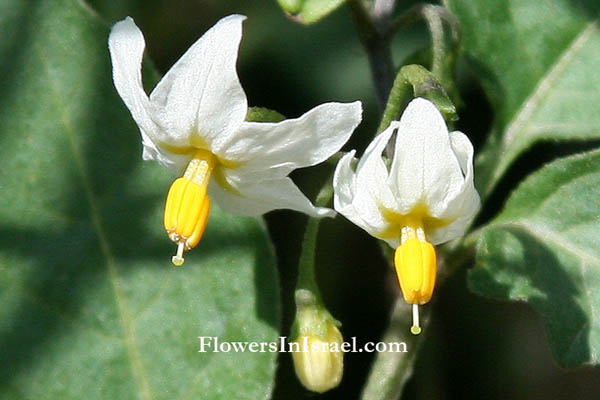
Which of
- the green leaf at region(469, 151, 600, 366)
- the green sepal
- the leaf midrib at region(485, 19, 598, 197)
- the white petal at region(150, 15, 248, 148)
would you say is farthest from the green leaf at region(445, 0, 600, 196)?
the white petal at region(150, 15, 248, 148)

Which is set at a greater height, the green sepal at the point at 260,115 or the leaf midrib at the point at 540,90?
the green sepal at the point at 260,115

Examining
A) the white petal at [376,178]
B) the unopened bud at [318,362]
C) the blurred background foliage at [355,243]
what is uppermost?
the white petal at [376,178]

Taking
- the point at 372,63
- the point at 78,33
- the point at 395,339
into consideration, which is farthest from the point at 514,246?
the point at 78,33

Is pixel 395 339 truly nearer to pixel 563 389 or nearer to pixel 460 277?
pixel 460 277

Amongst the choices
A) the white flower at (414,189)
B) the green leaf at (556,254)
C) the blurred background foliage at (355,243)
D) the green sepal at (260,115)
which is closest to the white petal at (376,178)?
the white flower at (414,189)

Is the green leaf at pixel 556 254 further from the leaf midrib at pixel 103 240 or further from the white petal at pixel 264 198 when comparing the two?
the leaf midrib at pixel 103 240

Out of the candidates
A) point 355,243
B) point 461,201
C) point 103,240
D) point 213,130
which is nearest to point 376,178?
point 461,201

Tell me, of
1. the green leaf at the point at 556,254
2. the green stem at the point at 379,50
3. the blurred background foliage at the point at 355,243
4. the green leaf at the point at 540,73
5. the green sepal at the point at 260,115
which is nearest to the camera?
the green sepal at the point at 260,115

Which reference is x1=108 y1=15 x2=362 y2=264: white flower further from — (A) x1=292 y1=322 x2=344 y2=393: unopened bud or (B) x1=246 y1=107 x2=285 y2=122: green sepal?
(A) x1=292 y1=322 x2=344 y2=393: unopened bud
